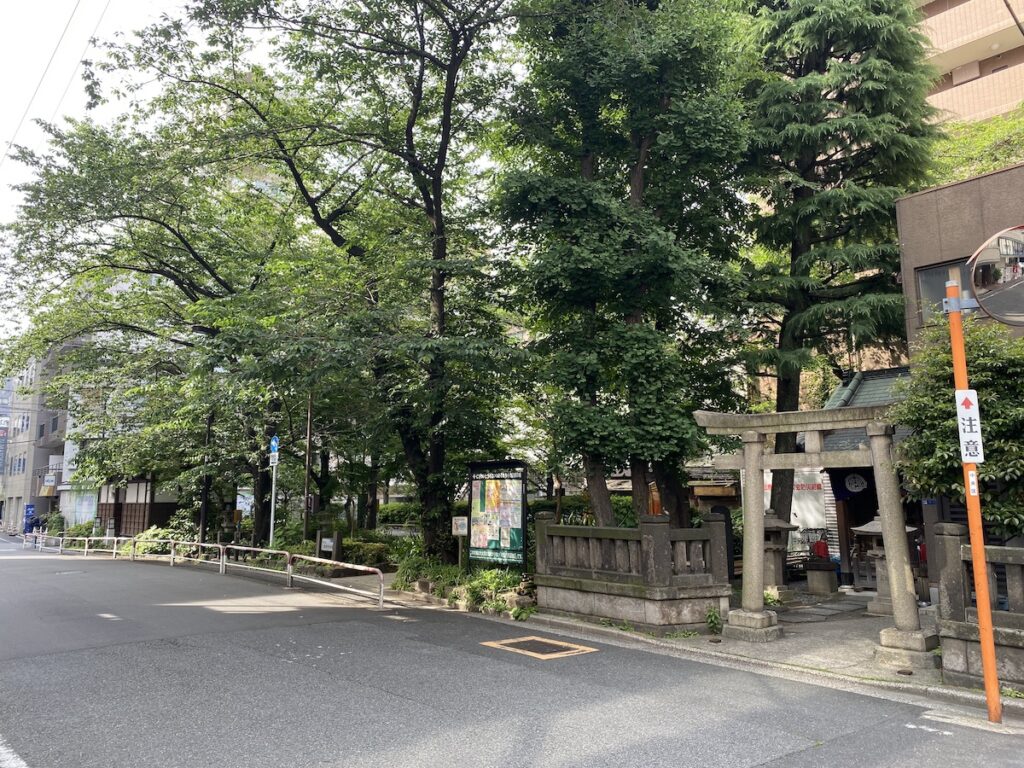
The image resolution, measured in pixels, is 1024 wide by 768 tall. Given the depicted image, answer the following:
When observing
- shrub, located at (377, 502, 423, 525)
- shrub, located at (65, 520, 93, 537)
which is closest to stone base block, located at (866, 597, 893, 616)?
shrub, located at (377, 502, 423, 525)

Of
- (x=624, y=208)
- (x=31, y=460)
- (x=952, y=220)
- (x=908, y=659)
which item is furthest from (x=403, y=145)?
(x=31, y=460)

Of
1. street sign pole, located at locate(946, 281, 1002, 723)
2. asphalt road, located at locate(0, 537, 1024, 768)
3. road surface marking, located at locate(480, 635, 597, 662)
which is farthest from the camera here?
road surface marking, located at locate(480, 635, 597, 662)

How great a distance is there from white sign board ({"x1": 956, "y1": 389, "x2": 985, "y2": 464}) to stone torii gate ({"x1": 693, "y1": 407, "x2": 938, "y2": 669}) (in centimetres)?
244

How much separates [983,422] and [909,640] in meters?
2.98

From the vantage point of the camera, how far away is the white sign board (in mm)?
6598

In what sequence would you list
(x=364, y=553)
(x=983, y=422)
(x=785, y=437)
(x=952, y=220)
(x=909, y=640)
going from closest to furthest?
(x=983, y=422) < (x=909, y=640) < (x=952, y=220) < (x=785, y=437) < (x=364, y=553)

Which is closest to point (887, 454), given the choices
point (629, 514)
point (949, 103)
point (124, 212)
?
point (629, 514)

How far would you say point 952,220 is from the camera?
483 inches

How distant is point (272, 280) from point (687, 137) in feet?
35.0

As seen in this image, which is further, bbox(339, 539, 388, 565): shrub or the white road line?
bbox(339, 539, 388, 565): shrub

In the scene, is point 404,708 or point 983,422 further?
point 983,422

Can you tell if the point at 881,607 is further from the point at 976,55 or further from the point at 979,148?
the point at 976,55

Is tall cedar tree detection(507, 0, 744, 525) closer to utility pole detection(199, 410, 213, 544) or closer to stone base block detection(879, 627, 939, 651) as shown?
stone base block detection(879, 627, 939, 651)

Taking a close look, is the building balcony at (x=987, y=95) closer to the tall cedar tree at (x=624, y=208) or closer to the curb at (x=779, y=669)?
Answer: the tall cedar tree at (x=624, y=208)
